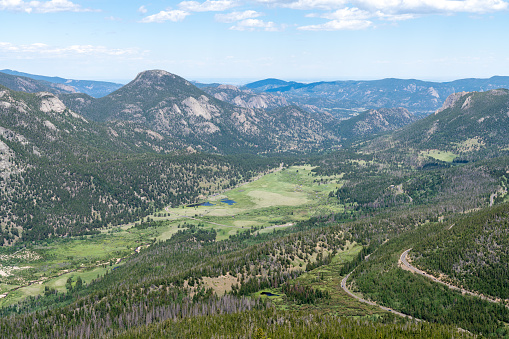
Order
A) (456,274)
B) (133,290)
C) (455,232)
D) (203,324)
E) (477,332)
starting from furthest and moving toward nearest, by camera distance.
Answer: (455,232) → (133,290) → (456,274) → (203,324) → (477,332)

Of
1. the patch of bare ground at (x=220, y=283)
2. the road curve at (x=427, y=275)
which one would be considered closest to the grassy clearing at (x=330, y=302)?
the patch of bare ground at (x=220, y=283)

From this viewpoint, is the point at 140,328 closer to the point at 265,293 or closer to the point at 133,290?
the point at 133,290

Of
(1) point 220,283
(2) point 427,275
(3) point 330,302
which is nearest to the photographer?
(3) point 330,302

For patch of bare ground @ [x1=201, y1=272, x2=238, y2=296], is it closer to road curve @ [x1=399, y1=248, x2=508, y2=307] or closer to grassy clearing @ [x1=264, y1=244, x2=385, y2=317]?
grassy clearing @ [x1=264, y1=244, x2=385, y2=317]

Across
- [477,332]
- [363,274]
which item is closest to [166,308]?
[363,274]

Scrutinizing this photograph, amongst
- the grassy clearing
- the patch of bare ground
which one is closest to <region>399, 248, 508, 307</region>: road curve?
the grassy clearing

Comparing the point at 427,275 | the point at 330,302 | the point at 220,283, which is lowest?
the point at 220,283

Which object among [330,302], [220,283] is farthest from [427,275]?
[220,283]

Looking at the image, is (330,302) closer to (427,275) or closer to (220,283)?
(427,275)

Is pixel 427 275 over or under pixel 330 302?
over

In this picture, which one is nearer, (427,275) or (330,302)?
(330,302)

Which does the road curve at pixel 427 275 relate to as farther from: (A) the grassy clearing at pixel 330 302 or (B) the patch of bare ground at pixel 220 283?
(B) the patch of bare ground at pixel 220 283
